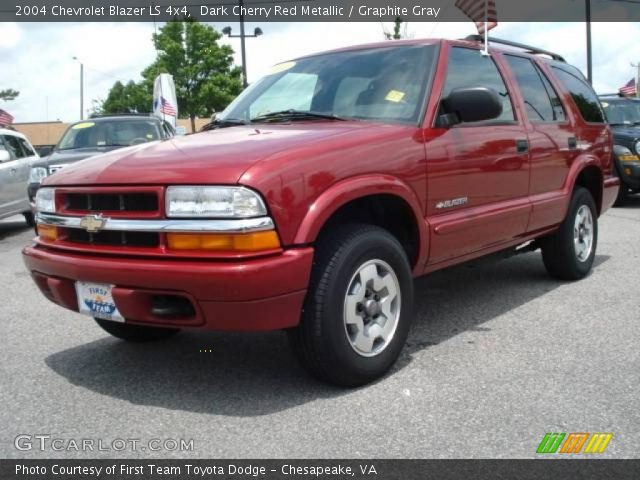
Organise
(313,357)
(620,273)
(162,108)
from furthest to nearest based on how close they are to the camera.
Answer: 1. (162,108)
2. (620,273)
3. (313,357)

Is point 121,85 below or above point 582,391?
above

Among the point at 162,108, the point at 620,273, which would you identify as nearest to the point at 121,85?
the point at 162,108

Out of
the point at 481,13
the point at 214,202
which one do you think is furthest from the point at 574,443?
the point at 481,13

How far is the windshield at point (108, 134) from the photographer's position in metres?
9.62

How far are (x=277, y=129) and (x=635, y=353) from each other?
7.57ft

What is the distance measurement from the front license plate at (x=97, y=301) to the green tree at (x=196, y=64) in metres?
30.9

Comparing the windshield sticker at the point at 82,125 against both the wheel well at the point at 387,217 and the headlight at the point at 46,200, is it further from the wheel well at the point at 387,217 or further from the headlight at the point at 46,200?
the wheel well at the point at 387,217

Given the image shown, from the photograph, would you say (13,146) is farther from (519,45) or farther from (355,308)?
(355,308)

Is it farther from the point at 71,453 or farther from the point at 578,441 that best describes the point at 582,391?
the point at 71,453

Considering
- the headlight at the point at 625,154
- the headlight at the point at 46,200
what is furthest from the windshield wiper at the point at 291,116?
the headlight at the point at 625,154

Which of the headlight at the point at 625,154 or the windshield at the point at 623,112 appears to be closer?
the headlight at the point at 625,154

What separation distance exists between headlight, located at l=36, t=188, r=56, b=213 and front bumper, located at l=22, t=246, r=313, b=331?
47cm

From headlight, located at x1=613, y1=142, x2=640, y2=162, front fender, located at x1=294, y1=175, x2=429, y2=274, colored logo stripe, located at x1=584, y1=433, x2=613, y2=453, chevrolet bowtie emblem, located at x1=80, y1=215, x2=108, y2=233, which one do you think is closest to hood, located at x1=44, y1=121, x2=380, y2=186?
chevrolet bowtie emblem, located at x1=80, y1=215, x2=108, y2=233

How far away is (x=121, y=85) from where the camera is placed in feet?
260
